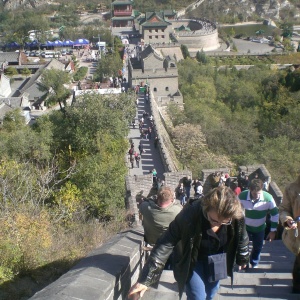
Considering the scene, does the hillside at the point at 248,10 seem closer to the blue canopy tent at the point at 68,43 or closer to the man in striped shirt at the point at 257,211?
the blue canopy tent at the point at 68,43

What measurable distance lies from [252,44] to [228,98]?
2813 centimetres

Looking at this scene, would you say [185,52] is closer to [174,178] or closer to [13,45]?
[13,45]

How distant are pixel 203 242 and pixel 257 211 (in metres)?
1.81

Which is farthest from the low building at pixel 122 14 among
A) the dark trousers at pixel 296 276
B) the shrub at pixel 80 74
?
the dark trousers at pixel 296 276

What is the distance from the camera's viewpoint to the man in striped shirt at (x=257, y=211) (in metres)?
4.80

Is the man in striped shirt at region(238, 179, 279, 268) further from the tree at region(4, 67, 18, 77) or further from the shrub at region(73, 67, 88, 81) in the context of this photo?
the tree at region(4, 67, 18, 77)

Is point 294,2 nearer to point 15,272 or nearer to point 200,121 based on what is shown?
point 200,121

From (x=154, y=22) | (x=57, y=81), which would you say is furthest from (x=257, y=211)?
(x=154, y=22)

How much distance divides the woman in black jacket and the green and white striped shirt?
4.96ft

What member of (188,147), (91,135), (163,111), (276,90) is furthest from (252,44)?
(91,135)

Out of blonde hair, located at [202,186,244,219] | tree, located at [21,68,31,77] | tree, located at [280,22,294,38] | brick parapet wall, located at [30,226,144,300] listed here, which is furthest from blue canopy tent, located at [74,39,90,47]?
blonde hair, located at [202,186,244,219]

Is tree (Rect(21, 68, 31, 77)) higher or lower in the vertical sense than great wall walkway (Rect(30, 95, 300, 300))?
lower

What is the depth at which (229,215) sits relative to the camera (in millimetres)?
2951

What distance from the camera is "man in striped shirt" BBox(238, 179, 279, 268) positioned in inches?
189
